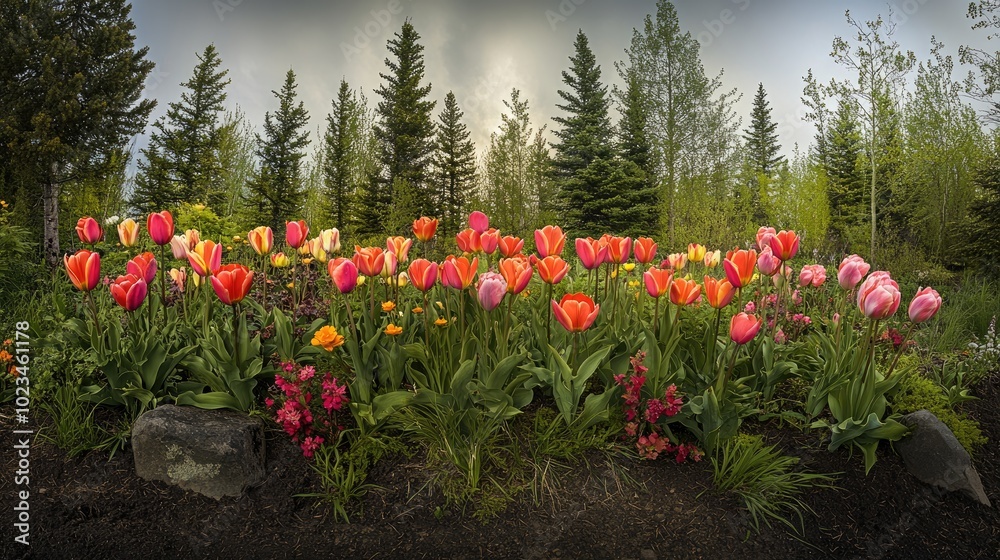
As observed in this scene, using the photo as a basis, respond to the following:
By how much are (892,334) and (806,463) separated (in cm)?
134

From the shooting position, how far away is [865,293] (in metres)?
2.29

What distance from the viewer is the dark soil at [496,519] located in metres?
2.25

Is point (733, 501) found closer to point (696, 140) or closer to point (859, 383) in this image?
point (859, 383)

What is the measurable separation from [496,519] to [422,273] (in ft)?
3.80

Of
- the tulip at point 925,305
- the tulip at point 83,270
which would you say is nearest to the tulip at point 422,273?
the tulip at point 83,270

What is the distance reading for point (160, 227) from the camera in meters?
2.72

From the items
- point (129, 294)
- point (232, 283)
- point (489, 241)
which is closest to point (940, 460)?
point (489, 241)

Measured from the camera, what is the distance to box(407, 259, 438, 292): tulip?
97.4 inches

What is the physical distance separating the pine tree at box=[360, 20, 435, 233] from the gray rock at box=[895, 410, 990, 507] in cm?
2065

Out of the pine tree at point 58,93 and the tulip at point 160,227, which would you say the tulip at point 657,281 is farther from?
the pine tree at point 58,93

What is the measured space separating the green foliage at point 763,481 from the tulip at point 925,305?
33.7 inches

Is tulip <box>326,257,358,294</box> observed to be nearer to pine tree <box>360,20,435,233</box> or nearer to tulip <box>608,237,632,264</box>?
tulip <box>608,237,632,264</box>

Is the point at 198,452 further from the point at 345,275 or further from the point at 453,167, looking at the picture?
the point at 453,167

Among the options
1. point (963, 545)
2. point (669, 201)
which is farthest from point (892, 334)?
point (669, 201)
